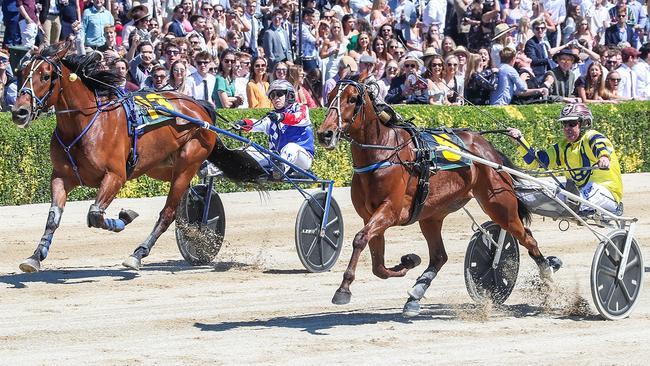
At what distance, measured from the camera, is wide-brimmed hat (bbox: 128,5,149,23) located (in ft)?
51.9

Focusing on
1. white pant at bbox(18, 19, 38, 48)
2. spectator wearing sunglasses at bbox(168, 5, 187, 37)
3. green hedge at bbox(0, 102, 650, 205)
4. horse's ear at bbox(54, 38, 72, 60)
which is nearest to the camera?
horse's ear at bbox(54, 38, 72, 60)

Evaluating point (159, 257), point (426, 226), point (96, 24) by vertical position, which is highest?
point (96, 24)

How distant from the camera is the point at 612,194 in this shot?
8.93m

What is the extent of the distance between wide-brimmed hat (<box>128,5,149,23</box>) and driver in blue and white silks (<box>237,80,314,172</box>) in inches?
199

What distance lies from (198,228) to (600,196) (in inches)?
148

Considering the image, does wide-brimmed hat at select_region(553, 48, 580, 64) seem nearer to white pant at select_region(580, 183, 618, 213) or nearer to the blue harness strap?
white pant at select_region(580, 183, 618, 213)

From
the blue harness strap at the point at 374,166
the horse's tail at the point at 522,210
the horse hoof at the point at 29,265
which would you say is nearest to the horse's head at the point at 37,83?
the horse hoof at the point at 29,265

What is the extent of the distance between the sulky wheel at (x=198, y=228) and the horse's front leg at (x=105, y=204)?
3.47 feet

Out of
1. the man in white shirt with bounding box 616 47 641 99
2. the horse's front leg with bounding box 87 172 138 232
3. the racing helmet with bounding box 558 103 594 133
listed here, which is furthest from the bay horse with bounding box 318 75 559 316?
the man in white shirt with bounding box 616 47 641 99

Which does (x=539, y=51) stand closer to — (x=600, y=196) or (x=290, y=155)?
(x=290, y=155)

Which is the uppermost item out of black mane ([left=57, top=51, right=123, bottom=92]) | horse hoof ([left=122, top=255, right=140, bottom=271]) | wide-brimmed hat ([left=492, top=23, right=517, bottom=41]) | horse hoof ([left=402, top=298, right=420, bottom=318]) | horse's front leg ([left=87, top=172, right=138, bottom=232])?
black mane ([left=57, top=51, right=123, bottom=92])

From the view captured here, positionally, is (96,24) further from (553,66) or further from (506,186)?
(506,186)

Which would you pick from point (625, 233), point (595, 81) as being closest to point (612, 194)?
point (625, 233)

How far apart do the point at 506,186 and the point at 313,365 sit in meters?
2.48
